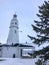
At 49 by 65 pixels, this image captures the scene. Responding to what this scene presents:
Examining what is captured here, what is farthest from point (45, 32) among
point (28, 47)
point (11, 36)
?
point (11, 36)

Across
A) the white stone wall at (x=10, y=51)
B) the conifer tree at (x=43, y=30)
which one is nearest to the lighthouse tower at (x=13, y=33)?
the white stone wall at (x=10, y=51)

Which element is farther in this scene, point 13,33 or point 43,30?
point 13,33

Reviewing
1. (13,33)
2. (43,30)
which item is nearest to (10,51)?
(13,33)

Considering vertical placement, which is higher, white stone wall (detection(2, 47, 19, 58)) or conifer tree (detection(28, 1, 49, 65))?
conifer tree (detection(28, 1, 49, 65))

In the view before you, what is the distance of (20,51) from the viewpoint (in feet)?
155

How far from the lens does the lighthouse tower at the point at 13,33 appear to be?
50.8 m

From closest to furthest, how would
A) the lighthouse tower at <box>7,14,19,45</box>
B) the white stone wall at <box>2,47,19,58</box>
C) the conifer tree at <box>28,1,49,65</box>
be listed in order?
the conifer tree at <box>28,1,49,65</box>
the white stone wall at <box>2,47,19,58</box>
the lighthouse tower at <box>7,14,19,45</box>

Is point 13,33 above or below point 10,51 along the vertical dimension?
above

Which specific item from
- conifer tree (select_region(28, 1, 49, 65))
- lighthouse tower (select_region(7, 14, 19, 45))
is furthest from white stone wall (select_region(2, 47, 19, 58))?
conifer tree (select_region(28, 1, 49, 65))

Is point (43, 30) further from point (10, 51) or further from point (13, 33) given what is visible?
point (13, 33)

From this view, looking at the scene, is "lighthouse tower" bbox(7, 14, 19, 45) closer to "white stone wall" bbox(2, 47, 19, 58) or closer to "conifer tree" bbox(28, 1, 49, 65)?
"white stone wall" bbox(2, 47, 19, 58)

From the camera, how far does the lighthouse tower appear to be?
50791 millimetres

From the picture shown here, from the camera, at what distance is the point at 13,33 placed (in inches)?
2029

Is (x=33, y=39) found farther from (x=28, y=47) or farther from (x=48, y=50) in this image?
(x=28, y=47)
